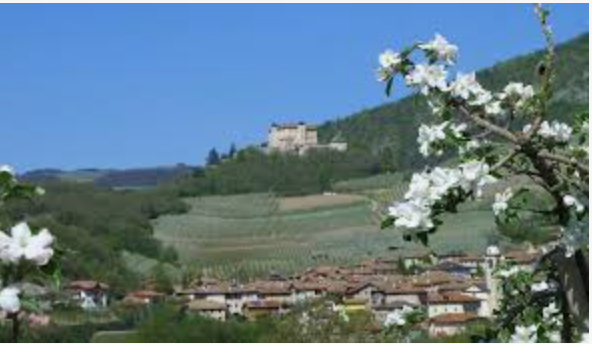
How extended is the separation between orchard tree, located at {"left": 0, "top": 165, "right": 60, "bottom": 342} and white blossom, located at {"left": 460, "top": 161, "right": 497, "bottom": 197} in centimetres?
96

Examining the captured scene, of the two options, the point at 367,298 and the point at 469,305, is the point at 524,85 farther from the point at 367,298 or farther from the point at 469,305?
the point at 367,298

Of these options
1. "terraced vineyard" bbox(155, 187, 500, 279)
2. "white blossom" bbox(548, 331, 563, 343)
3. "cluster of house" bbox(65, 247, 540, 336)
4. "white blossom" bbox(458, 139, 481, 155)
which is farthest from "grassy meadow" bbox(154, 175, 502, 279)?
"white blossom" bbox(458, 139, 481, 155)

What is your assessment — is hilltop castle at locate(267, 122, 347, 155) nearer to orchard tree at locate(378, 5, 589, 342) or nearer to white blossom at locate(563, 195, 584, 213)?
orchard tree at locate(378, 5, 589, 342)

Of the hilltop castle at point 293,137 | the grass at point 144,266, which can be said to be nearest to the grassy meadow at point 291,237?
the grass at point 144,266

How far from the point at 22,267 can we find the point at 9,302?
8cm

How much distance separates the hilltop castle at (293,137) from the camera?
419 feet

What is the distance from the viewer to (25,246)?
2.06 metres

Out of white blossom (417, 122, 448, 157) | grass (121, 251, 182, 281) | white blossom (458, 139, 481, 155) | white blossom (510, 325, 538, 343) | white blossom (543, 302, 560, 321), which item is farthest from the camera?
grass (121, 251, 182, 281)

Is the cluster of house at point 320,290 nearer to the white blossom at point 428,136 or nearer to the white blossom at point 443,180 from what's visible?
the white blossom at point 428,136

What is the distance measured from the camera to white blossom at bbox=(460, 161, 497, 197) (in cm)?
270

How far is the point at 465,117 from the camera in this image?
10.1ft

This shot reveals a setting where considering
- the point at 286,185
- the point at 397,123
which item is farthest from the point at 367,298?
the point at 397,123

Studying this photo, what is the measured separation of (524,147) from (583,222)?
19 centimetres

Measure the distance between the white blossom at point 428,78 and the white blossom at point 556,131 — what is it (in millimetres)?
258
